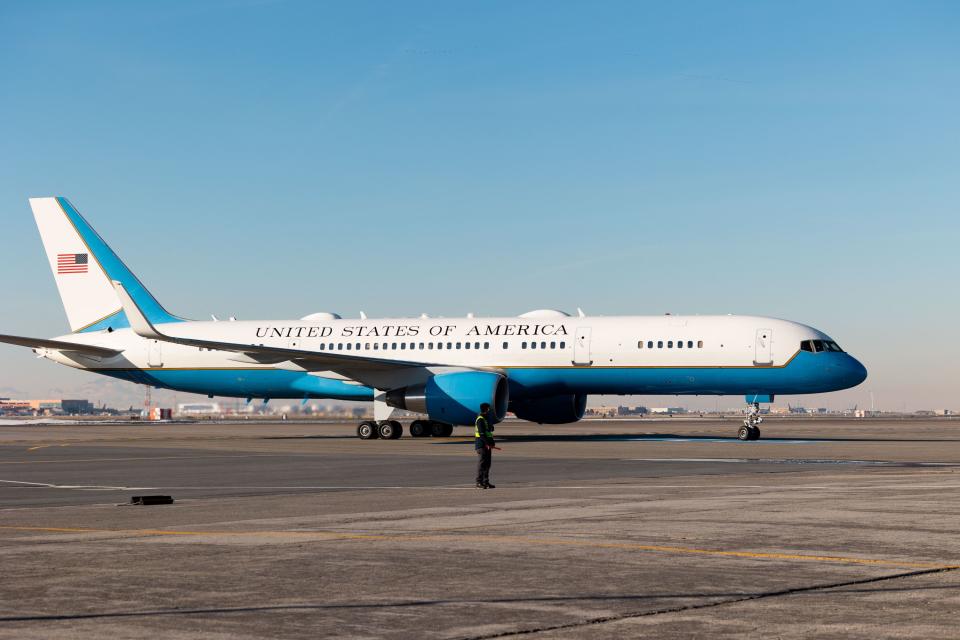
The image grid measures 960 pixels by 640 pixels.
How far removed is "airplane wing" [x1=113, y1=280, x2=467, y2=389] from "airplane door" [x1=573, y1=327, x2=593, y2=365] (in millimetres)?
4838

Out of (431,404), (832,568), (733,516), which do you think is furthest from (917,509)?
(431,404)

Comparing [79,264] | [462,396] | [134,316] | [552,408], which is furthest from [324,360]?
[79,264]

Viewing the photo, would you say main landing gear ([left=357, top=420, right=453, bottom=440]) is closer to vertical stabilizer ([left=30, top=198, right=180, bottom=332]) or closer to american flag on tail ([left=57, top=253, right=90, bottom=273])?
vertical stabilizer ([left=30, top=198, right=180, bottom=332])

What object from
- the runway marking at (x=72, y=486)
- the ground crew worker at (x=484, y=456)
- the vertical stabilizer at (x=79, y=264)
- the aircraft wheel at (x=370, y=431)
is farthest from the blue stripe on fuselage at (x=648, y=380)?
the runway marking at (x=72, y=486)

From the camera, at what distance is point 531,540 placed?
42.0 feet

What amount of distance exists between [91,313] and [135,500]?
39.6m

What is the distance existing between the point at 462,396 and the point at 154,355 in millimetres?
17031

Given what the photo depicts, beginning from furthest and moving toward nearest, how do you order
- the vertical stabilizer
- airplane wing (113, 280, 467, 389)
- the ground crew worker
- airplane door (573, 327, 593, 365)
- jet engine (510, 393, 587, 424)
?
1. the vertical stabilizer
2. jet engine (510, 393, 587, 424)
3. airplane door (573, 327, 593, 365)
4. airplane wing (113, 280, 467, 389)
5. the ground crew worker

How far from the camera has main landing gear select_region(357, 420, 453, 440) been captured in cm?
4681

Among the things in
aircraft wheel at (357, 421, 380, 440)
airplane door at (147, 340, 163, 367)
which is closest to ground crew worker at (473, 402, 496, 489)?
aircraft wheel at (357, 421, 380, 440)

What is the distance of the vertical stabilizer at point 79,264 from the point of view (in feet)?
180

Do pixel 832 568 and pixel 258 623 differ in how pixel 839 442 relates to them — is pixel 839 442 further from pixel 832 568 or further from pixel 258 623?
pixel 258 623

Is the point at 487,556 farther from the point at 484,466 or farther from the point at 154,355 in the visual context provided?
the point at 154,355

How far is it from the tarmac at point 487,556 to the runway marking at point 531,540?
0.12ft
